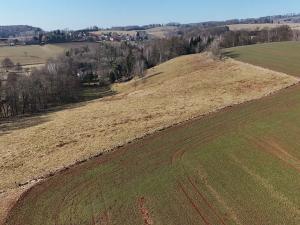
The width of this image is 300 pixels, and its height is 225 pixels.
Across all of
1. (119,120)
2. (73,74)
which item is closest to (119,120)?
(119,120)

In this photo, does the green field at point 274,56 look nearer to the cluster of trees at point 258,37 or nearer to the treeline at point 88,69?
the treeline at point 88,69

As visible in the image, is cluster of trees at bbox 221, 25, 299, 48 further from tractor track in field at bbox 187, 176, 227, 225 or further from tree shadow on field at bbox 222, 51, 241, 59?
tractor track in field at bbox 187, 176, 227, 225

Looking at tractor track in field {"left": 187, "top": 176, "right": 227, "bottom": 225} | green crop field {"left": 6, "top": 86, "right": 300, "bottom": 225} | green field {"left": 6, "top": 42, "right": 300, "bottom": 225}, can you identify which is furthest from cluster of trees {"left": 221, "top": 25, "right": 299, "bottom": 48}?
tractor track in field {"left": 187, "top": 176, "right": 227, "bottom": 225}

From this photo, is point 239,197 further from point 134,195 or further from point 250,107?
point 250,107

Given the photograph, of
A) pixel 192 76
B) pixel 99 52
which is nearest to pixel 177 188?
pixel 192 76

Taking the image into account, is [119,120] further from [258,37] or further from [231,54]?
[258,37]
